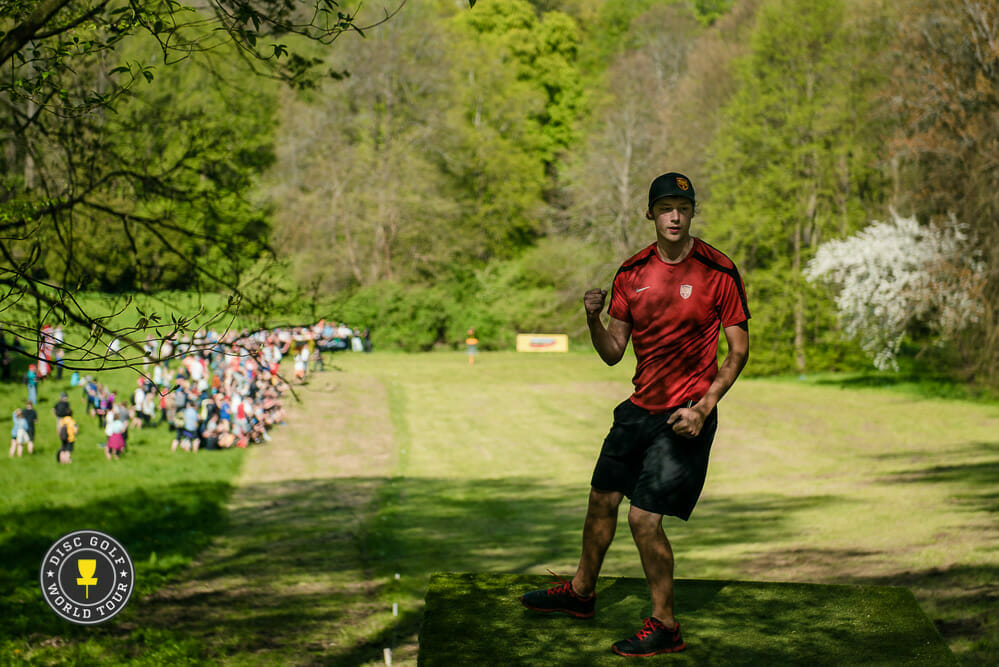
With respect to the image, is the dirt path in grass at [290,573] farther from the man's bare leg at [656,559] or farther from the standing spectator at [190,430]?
the man's bare leg at [656,559]

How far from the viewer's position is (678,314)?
184 inches

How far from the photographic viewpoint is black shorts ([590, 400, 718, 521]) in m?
4.77

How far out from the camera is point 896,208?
3734cm

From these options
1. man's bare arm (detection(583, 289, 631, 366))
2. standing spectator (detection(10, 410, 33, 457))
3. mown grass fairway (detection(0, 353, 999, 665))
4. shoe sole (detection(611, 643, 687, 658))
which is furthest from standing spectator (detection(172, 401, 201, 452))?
shoe sole (detection(611, 643, 687, 658))

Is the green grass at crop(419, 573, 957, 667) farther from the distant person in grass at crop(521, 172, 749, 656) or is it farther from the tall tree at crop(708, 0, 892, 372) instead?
the tall tree at crop(708, 0, 892, 372)

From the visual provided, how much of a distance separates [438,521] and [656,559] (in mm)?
13145

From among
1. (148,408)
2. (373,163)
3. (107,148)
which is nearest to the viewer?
(107,148)

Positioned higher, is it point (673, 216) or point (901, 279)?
point (901, 279)

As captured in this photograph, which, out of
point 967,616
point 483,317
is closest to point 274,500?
point 967,616

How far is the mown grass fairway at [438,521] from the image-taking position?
422 inches

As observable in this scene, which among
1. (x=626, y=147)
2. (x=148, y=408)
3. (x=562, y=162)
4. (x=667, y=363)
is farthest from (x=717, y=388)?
(x=562, y=162)

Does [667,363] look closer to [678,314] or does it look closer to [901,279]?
[678,314]

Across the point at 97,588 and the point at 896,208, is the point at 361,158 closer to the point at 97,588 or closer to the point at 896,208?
the point at 896,208

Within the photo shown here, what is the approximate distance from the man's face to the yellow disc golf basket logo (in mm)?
4657
